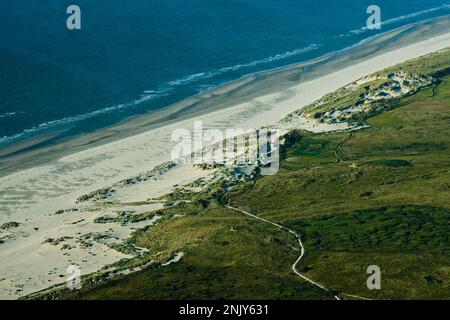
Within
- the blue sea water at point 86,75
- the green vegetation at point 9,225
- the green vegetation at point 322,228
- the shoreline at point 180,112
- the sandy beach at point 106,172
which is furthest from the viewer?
the blue sea water at point 86,75

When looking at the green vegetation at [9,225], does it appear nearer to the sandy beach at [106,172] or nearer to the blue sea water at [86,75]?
the sandy beach at [106,172]

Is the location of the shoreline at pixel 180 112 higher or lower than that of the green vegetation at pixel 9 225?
higher

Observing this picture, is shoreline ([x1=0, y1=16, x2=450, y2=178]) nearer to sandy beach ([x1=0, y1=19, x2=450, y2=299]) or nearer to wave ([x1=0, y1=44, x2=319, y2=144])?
sandy beach ([x1=0, y1=19, x2=450, y2=299])

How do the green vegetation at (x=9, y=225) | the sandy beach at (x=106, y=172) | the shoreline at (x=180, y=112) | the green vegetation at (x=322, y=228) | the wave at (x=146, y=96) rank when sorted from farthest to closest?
the wave at (x=146, y=96), the shoreline at (x=180, y=112), the green vegetation at (x=9, y=225), the sandy beach at (x=106, y=172), the green vegetation at (x=322, y=228)

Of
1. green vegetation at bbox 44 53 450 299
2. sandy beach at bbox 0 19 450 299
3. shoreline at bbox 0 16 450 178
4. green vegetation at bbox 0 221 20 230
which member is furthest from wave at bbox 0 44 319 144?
green vegetation at bbox 44 53 450 299

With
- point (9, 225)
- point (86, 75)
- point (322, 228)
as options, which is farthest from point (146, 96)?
point (322, 228)

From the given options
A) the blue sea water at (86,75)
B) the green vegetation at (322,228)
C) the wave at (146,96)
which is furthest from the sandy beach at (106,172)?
the wave at (146,96)

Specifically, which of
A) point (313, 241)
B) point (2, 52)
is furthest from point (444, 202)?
point (2, 52)
